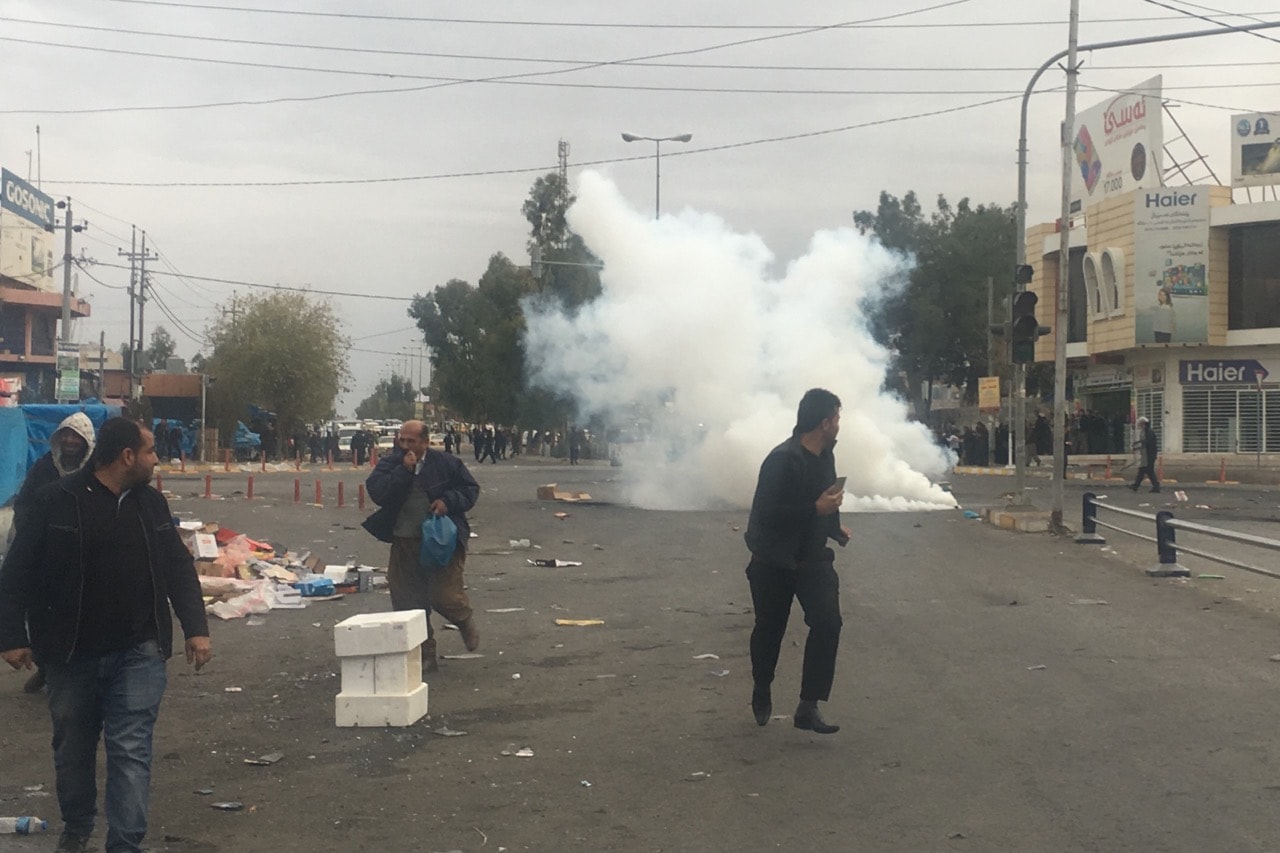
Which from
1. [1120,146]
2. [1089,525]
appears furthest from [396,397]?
[1089,525]

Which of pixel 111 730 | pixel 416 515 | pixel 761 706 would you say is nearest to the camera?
pixel 111 730

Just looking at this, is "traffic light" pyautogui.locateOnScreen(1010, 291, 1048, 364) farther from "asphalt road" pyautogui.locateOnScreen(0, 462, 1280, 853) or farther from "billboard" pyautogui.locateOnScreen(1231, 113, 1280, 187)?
"billboard" pyautogui.locateOnScreen(1231, 113, 1280, 187)

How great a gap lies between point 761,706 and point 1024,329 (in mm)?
13687

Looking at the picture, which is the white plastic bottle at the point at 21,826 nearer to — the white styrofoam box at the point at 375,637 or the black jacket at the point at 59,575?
the black jacket at the point at 59,575

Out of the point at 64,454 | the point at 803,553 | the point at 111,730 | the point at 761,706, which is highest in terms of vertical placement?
the point at 64,454

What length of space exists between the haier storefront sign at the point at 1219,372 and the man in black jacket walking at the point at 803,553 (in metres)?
40.9

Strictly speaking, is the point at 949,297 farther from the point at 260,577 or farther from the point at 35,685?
the point at 35,685

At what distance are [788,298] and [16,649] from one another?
23723mm

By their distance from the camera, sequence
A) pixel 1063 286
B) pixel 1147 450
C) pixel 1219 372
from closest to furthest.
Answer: pixel 1063 286, pixel 1147 450, pixel 1219 372

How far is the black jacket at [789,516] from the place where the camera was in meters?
7.03

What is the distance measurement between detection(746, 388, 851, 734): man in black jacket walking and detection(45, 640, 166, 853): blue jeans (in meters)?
3.24

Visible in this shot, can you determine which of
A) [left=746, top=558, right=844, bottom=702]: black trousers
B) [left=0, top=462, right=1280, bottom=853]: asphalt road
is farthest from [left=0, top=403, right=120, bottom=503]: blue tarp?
[left=746, top=558, right=844, bottom=702]: black trousers

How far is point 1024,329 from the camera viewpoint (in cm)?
1955

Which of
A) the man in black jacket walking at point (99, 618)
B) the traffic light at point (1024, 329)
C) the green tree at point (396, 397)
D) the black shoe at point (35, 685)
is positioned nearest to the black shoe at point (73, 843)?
the man in black jacket walking at point (99, 618)
